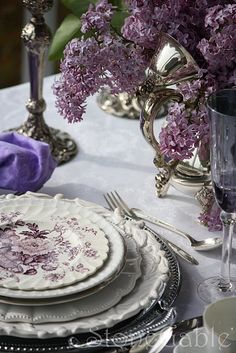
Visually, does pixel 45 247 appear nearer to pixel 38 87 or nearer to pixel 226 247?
pixel 226 247

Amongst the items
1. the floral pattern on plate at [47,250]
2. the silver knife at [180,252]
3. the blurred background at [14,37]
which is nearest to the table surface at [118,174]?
the silver knife at [180,252]

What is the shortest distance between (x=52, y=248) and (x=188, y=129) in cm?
21

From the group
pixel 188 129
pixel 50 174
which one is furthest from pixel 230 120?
pixel 50 174

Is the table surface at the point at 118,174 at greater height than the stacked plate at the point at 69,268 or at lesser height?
lesser

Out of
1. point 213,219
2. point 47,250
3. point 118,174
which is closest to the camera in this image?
point 47,250

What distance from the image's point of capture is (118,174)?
1.19 meters

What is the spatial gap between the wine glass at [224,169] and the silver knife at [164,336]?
10cm

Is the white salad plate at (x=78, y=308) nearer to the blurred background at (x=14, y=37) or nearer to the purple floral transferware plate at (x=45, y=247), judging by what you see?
the purple floral transferware plate at (x=45, y=247)

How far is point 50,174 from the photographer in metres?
1.11

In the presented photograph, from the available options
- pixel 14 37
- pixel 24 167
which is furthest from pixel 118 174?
pixel 14 37

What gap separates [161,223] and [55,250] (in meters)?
0.20

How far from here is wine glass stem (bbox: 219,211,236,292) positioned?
912 mm

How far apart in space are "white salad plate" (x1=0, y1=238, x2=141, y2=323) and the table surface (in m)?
0.07

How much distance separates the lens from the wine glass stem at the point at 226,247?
35.9 inches
